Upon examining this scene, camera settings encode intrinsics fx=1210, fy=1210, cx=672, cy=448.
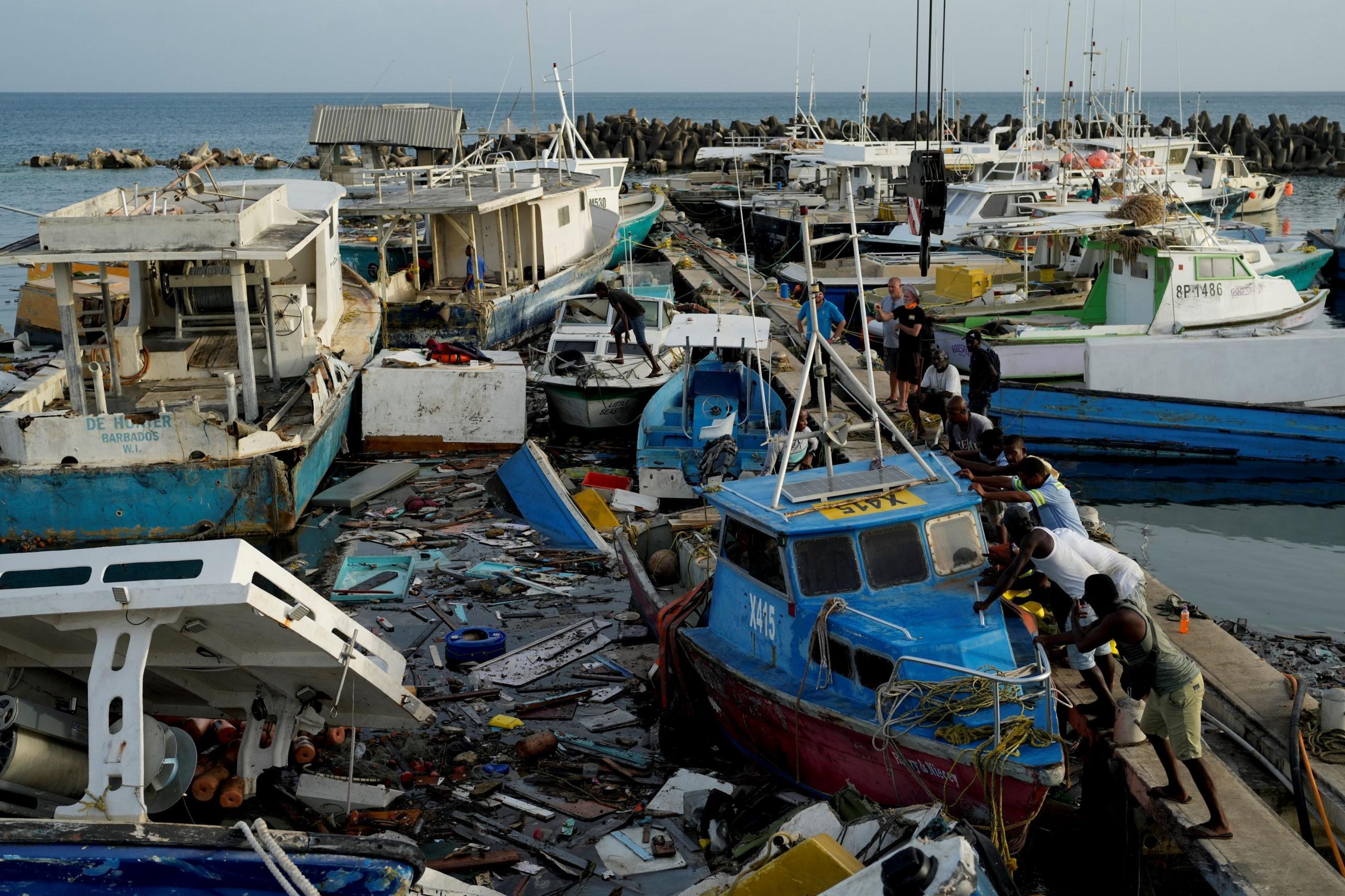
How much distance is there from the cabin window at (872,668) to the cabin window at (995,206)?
20518mm

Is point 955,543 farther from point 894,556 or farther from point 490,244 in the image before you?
point 490,244

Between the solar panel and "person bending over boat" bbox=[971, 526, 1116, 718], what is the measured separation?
102 centimetres

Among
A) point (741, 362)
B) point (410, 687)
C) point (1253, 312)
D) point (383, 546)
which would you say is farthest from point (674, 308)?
point (410, 687)

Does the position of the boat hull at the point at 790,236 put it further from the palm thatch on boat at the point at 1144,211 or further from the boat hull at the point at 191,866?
the boat hull at the point at 191,866

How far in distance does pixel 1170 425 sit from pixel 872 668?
1174 centimetres

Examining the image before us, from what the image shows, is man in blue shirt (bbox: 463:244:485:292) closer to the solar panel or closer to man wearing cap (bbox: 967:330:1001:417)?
man wearing cap (bbox: 967:330:1001:417)

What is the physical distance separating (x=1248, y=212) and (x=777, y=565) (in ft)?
134

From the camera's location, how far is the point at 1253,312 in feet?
61.3

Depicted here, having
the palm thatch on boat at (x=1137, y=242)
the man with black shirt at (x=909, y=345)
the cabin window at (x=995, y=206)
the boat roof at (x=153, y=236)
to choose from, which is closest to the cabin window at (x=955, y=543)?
the man with black shirt at (x=909, y=345)

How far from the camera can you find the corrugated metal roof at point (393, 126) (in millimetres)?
34562

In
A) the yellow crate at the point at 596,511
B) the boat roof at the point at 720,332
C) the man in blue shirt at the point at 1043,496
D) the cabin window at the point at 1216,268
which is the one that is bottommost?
the yellow crate at the point at 596,511

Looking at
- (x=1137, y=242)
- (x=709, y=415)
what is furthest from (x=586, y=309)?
(x=1137, y=242)

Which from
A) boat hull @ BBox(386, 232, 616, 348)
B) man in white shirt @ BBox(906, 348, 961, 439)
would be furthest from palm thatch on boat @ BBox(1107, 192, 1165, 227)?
Result: boat hull @ BBox(386, 232, 616, 348)

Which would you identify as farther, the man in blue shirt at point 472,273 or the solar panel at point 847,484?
the man in blue shirt at point 472,273
